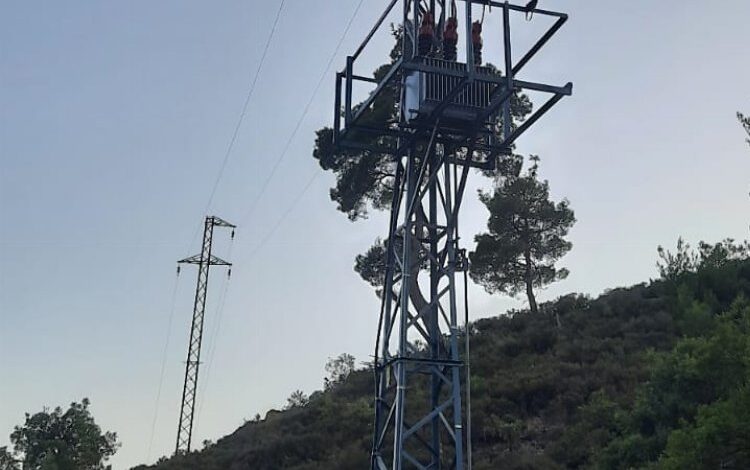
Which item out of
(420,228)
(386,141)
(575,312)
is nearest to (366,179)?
(386,141)

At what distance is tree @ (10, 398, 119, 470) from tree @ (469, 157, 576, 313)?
64.2ft

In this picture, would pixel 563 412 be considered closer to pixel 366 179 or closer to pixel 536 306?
pixel 366 179

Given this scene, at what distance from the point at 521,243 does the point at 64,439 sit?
76.5 feet

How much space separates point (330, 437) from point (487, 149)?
14.3 m

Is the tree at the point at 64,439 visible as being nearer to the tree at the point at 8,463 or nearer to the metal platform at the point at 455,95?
the tree at the point at 8,463

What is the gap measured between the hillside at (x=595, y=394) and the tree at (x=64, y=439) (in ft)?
34.2

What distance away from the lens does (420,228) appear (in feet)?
37.6

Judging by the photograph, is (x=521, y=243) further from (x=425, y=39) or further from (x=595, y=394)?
(x=425, y=39)

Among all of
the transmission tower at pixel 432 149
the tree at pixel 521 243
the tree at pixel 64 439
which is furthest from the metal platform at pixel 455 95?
the tree at pixel 64 439

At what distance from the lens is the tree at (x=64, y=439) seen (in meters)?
37.2

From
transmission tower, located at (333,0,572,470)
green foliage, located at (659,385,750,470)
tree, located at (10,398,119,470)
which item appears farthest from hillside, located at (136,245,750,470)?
tree, located at (10,398,119,470)

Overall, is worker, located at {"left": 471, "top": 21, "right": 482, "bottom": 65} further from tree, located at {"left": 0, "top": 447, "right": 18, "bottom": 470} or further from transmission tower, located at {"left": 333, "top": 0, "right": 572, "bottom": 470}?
tree, located at {"left": 0, "top": 447, "right": 18, "bottom": 470}

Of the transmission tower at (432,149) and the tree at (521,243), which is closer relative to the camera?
the transmission tower at (432,149)

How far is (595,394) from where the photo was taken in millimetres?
21188
